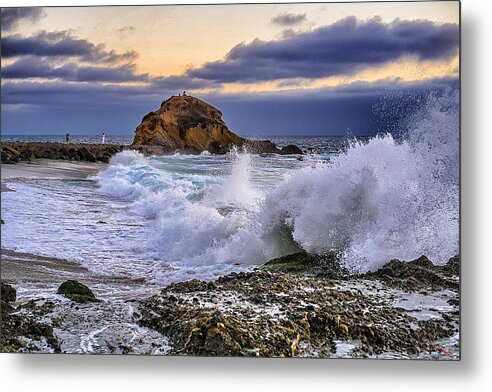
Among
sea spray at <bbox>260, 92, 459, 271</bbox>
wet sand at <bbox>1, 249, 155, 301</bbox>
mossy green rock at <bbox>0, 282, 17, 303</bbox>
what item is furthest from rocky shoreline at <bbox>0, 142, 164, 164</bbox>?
sea spray at <bbox>260, 92, 459, 271</bbox>

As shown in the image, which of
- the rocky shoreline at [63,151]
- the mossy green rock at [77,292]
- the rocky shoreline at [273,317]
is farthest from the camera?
the rocky shoreline at [63,151]

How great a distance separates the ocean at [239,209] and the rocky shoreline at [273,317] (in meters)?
0.10

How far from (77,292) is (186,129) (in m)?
1.09

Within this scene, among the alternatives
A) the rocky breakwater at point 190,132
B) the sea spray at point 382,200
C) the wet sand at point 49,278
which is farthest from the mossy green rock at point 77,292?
the sea spray at point 382,200

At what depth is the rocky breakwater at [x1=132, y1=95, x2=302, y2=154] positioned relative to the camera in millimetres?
4012

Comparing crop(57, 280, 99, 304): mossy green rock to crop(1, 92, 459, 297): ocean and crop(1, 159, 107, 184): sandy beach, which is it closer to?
crop(1, 92, 459, 297): ocean

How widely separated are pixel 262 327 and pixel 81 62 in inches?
70.3

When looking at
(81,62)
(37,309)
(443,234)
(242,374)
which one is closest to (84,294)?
(37,309)

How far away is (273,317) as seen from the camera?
383cm

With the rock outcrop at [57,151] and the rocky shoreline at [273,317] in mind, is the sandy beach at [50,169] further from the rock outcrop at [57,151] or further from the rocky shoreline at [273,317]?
the rocky shoreline at [273,317]

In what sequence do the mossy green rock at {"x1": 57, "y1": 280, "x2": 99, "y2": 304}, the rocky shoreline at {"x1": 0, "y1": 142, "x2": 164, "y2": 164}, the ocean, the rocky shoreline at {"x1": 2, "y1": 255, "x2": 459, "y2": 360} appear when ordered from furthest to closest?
the rocky shoreline at {"x1": 0, "y1": 142, "x2": 164, "y2": 164} → the mossy green rock at {"x1": 57, "y1": 280, "x2": 99, "y2": 304} → the ocean → the rocky shoreline at {"x1": 2, "y1": 255, "x2": 459, "y2": 360}

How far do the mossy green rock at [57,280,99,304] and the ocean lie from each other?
0.12 meters

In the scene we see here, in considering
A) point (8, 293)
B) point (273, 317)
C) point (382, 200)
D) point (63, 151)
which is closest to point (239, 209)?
point (273, 317)

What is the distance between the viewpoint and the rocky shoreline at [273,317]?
3.75m
